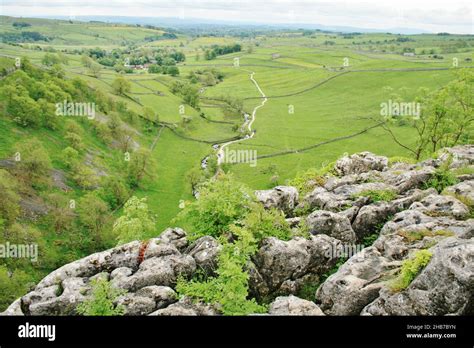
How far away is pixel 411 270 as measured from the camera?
19109 millimetres

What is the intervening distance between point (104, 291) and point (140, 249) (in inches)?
210

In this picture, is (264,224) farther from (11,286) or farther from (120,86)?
(120,86)

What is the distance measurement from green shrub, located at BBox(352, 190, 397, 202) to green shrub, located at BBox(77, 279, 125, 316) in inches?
861

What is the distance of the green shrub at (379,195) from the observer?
105ft

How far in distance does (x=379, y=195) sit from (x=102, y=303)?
23.7 meters

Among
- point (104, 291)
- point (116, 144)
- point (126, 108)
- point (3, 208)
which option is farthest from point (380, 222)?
Result: point (126, 108)

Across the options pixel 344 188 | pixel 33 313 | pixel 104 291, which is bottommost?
pixel 33 313

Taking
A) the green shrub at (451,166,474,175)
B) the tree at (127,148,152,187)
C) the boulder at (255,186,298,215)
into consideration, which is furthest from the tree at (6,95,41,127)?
the green shrub at (451,166,474,175)

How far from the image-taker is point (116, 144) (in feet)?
442

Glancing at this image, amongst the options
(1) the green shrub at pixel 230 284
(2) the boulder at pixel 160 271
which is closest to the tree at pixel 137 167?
(2) the boulder at pixel 160 271

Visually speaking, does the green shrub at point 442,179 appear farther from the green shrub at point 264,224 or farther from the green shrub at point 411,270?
the green shrub at point 411,270

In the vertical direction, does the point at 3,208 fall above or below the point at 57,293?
below

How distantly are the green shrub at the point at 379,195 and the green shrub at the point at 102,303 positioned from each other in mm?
21871
